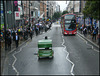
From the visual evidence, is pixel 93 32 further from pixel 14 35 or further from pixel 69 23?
pixel 14 35

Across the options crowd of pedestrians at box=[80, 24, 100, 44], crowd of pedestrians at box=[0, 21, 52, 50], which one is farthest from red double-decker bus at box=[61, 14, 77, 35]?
crowd of pedestrians at box=[0, 21, 52, 50]

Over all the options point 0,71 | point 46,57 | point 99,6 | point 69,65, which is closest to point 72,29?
point 99,6

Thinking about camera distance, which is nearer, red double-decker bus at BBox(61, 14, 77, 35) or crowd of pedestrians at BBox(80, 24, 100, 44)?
crowd of pedestrians at BBox(80, 24, 100, 44)

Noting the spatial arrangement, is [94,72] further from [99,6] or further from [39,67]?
[99,6]

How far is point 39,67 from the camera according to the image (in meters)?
11.5

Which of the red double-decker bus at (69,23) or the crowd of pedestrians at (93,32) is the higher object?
the red double-decker bus at (69,23)

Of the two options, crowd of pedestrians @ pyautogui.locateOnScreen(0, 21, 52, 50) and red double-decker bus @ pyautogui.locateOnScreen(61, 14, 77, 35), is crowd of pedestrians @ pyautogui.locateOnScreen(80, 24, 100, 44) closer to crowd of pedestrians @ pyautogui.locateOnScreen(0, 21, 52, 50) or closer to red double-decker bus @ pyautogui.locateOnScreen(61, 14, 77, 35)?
red double-decker bus @ pyautogui.locateOnScreen(61, 14, 77, 35)

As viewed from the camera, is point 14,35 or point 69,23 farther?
point 69,23

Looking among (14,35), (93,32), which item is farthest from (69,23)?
(14,35)

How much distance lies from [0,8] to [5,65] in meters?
20.0

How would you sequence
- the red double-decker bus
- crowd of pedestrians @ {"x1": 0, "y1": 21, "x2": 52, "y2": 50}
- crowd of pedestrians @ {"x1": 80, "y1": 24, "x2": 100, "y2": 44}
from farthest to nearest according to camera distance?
1. the red double-decker bus
2. crowd of pedestrians @ {"x1": 80, "y1": 24, "x2": 100, "y2": 44}
3. crowd of pedestrians @ {"x1": 0, "y1": 21, "x2": 52, "y2": 50}

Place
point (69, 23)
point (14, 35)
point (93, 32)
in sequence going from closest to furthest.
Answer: point (14, 35) → point (93, 32) → point (69, 23)

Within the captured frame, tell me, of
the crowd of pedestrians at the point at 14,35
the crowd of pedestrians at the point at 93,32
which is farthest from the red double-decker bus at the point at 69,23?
the crowd of pedestrians at the point at 14,35

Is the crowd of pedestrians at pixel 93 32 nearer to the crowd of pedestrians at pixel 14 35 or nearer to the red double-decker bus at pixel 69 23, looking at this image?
the red double-decker bus at pixel 69 23
